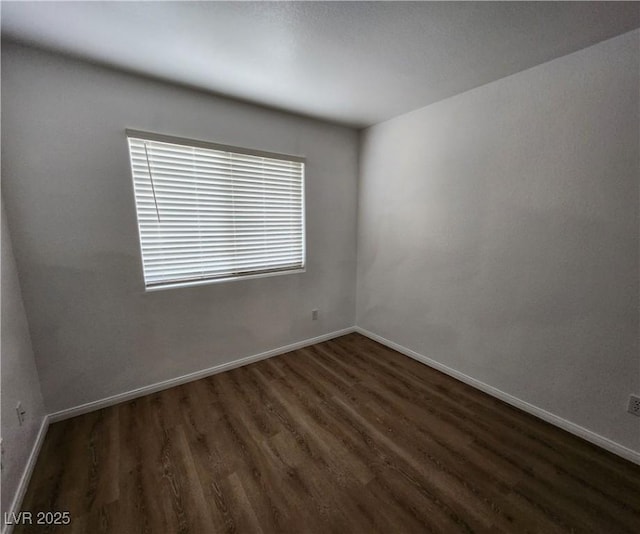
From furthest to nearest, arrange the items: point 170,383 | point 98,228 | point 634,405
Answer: point 170,383 → point 98,228 → point 634,405

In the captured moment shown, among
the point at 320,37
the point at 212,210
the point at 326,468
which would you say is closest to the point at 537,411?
the point at 326,468

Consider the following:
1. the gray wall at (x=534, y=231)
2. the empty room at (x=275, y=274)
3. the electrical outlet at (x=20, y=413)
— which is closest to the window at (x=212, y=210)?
the empty room at (x=275, y=274)

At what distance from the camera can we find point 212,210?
236 centimetres

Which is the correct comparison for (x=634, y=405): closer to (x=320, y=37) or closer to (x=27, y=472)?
(x=320, y=37)

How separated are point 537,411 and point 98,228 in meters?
3.44

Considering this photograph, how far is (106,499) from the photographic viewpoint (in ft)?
4.56

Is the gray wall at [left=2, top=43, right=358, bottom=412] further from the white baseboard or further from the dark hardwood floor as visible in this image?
the white baseboard

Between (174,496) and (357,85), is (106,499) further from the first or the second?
(357,85)

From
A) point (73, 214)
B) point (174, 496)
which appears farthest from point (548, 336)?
point (73, 214)

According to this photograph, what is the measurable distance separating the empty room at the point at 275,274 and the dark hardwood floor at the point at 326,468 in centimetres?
1

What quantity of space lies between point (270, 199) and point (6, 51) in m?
1.83

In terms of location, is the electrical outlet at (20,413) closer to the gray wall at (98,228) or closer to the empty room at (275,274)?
the empty room at (275,274)

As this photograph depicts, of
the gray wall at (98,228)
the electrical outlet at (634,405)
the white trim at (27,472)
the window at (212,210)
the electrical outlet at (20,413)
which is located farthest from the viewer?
the window at (212,210)

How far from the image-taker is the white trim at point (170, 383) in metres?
1.96
